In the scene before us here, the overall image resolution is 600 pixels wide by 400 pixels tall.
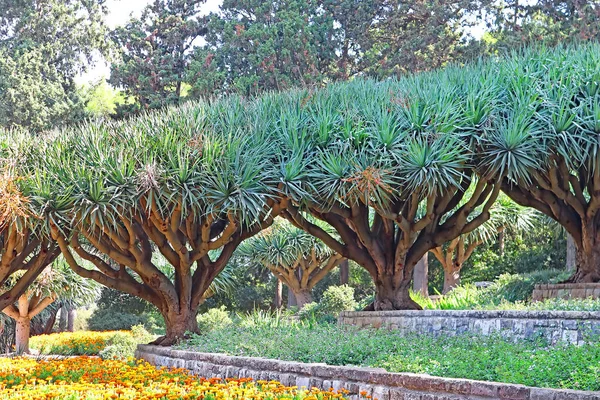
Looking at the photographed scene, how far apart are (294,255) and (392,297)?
920cm

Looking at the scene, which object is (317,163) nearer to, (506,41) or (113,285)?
(113,285)

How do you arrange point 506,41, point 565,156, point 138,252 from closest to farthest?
point 565,156 → point 138,252 → point 506,41

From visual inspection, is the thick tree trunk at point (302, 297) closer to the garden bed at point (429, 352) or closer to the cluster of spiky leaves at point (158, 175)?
the garden bed at point (429, 352)

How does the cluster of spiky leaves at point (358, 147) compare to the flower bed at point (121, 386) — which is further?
the cluster of spiky leaves at point (358, 147)

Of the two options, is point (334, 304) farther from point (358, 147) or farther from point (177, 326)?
point (358, 147)

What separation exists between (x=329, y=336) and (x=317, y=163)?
11.3 feet

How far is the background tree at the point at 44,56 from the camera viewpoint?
31344 mm

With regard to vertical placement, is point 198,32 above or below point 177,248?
above

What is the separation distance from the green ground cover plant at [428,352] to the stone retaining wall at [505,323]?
0.32 m

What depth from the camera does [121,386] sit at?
8812 millimetres

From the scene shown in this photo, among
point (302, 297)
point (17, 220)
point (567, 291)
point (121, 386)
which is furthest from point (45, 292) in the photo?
point (121, 386)

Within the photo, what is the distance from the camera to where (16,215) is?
47.5ft

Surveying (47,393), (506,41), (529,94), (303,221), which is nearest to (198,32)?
(506,41)

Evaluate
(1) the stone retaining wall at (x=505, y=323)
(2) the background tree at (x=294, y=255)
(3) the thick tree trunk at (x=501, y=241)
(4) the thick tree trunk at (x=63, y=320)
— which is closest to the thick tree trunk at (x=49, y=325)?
(4) the thick tree trunk at (x=63, y=320)
